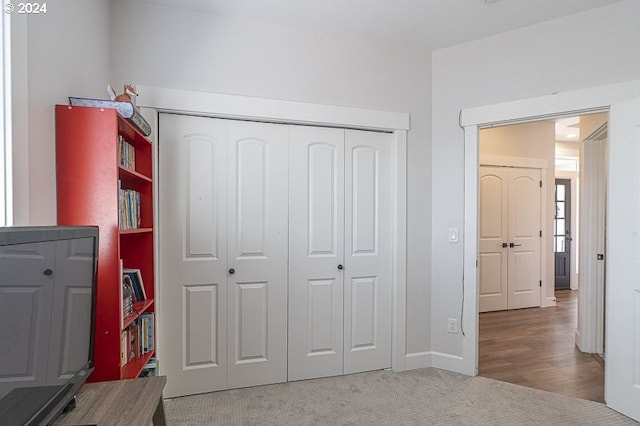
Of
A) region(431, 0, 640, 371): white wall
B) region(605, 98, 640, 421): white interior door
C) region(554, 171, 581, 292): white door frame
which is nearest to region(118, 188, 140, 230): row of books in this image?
region(431, 0, 640, 371): white wall

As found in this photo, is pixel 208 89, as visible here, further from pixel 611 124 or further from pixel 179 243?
pixel 611 124

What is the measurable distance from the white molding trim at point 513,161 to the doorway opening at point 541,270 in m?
0.01

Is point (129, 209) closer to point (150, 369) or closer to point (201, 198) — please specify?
point (201, 198)

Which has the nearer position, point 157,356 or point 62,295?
point 62,295

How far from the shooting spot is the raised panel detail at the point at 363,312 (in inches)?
116

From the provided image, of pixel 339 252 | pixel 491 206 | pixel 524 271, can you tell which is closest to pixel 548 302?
pixel 524 271

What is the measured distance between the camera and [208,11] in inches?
98.6

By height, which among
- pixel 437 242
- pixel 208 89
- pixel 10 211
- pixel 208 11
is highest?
pixel 208 11

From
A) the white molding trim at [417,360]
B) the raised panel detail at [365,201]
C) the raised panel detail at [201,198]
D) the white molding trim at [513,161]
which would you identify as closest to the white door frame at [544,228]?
the white molding trim at [513,161]

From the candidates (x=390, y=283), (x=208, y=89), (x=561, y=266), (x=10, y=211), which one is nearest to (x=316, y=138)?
(x=208, y=89)

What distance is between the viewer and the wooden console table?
113 centimetres

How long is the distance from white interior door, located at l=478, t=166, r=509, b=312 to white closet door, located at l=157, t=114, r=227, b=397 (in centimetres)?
361

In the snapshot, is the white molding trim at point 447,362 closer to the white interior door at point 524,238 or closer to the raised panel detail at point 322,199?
the raised panel detail at point 322,199

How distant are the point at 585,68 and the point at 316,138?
1.92 meters
